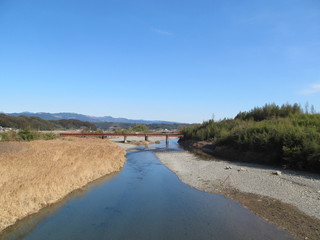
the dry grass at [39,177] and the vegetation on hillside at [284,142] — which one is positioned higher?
the vegetation on hillside at [284,142]

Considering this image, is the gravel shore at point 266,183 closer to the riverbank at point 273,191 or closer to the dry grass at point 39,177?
the riverbank at point 273,191

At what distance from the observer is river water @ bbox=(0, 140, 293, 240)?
33.2 ft

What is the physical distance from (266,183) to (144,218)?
932 cm

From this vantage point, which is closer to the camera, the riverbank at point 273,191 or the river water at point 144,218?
the river water at point 144,218

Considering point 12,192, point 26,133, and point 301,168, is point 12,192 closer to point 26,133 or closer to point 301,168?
point 301,168

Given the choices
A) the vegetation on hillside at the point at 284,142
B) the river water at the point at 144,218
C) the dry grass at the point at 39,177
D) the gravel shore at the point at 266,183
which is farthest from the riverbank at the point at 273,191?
the dry grass at the point at 39,177

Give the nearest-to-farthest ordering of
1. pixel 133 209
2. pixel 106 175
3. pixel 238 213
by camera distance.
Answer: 1. pixel 238 213
2. pixel 133 209
3. pixel 106 175

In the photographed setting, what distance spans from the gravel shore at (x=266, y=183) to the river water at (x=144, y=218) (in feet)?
7.31

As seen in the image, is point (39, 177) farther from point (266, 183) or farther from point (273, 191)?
point (266, 183)

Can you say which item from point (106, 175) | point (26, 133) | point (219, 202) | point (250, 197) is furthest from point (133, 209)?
point (26, 133)

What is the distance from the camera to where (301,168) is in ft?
67.9

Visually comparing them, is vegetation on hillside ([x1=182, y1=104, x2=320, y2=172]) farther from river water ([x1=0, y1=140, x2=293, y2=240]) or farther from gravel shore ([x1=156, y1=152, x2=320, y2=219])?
river water ([x1=0, y1=140, x2=293, y2=240])

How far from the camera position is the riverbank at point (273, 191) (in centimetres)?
1083

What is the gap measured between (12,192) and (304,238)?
38.2ft
